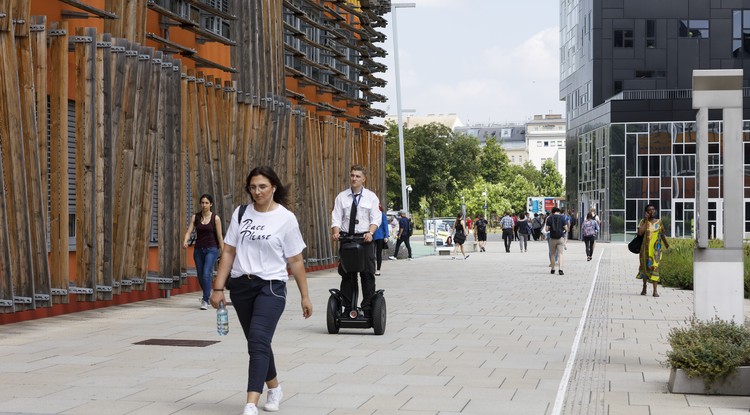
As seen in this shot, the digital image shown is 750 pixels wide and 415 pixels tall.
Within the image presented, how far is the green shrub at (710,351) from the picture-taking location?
9000 mm

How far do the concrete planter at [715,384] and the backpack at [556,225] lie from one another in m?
20.5

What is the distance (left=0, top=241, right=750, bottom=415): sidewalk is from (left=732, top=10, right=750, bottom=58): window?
5270cm

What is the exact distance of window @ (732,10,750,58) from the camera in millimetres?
68188

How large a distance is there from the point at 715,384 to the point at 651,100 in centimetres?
5899

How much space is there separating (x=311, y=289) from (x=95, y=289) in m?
7.44

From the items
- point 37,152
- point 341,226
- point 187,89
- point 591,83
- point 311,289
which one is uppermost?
point 591,83

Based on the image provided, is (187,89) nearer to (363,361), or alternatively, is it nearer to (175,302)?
(175,302)

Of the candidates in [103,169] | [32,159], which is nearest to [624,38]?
[103,169]

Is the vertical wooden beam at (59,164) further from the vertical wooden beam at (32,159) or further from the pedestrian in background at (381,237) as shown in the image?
the pedestrian in background at (381,237)

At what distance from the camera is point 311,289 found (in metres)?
22.9

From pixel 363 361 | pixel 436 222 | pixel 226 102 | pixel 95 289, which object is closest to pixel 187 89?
pixel 226 102

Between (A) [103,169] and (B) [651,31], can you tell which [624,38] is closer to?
(B) [651,31]

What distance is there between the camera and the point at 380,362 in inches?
434

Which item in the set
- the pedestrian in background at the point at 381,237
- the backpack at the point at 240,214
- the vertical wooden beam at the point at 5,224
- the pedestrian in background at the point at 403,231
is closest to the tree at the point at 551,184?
the pedestrian in background at the point at 403,231
